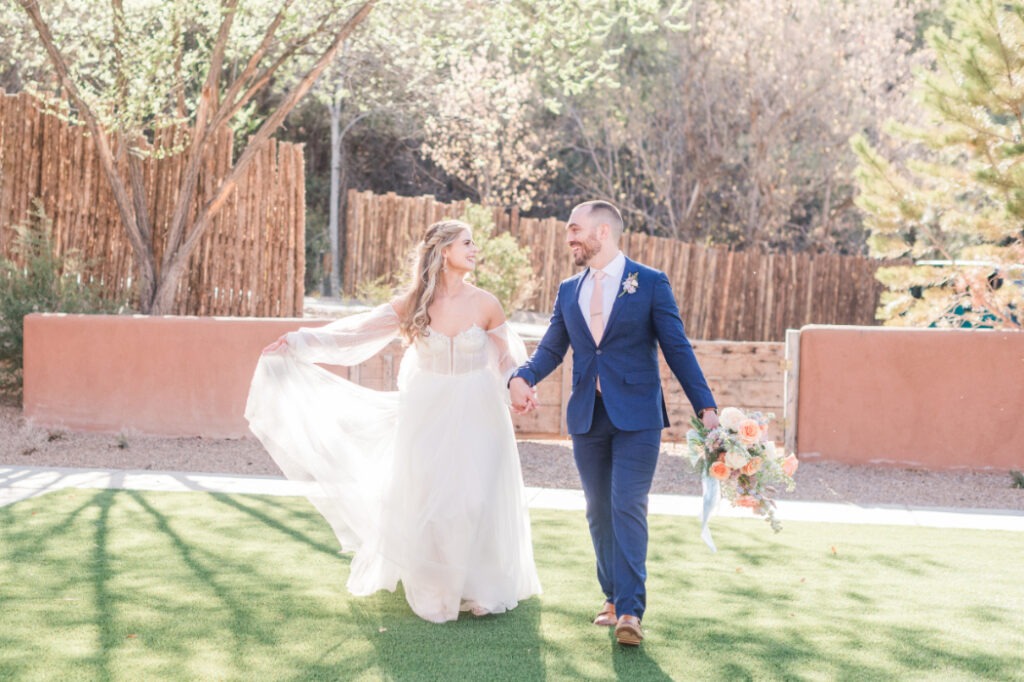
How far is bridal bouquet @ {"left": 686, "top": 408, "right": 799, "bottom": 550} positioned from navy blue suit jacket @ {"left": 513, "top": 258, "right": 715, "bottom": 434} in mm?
131

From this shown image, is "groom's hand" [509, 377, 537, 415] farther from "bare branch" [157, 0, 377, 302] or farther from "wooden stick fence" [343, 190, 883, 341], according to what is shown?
"wooden stick fence" [343, 190, 883, 341]

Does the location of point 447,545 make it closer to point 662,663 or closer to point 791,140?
point 662,663

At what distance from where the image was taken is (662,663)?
177 inches

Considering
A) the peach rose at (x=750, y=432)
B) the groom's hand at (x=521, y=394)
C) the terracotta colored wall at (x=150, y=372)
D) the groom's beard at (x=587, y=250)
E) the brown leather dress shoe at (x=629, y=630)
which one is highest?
the groom's beard at (x=587, y=250)

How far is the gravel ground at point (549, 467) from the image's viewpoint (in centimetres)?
890

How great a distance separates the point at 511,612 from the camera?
17.2ft

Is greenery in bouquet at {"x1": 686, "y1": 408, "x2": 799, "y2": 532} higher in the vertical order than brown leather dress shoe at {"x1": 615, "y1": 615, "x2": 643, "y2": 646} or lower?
higher

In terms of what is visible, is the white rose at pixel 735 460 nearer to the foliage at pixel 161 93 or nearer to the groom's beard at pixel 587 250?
the groom's beard at pixel 587 250

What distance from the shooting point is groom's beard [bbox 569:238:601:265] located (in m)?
4.80

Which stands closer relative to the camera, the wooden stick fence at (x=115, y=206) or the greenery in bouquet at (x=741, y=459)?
the greenery in bouquet at (x=741, y=459)

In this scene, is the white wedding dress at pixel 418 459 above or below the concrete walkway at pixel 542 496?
above

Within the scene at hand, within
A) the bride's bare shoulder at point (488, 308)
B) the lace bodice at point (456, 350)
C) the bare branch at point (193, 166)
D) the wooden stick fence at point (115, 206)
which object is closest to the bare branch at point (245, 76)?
the bare branch at point (193, 166)

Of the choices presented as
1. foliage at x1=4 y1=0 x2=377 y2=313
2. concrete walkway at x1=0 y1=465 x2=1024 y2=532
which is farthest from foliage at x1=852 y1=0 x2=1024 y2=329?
foliage at x1=4 y1=0 x2=377 y2=313

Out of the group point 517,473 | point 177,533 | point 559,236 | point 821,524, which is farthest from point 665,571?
point 559,236
